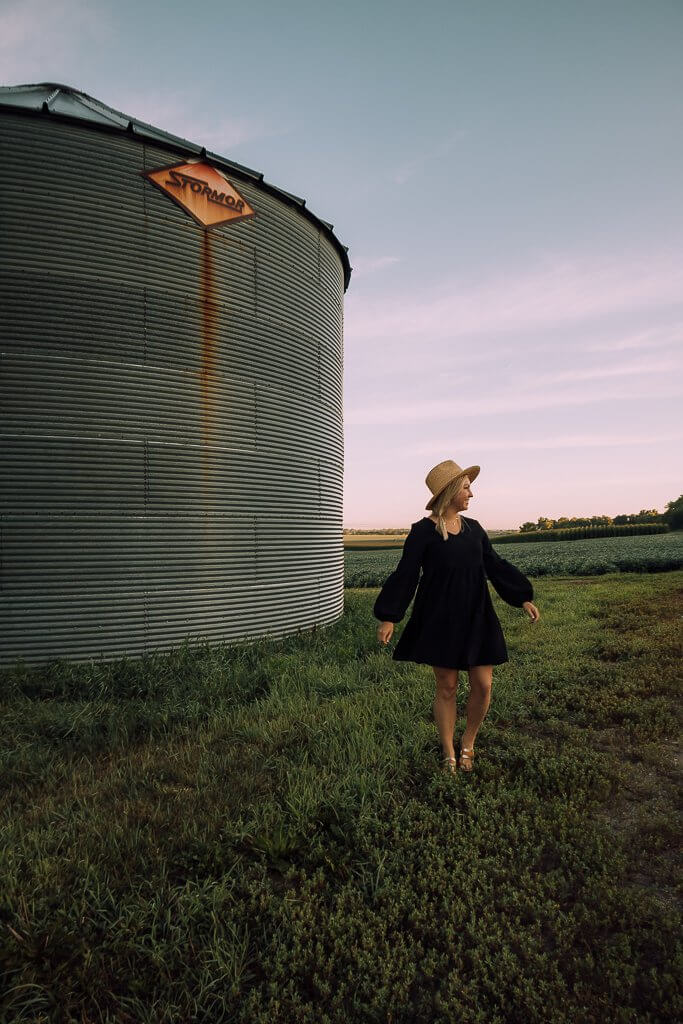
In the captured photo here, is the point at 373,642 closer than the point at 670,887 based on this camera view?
No

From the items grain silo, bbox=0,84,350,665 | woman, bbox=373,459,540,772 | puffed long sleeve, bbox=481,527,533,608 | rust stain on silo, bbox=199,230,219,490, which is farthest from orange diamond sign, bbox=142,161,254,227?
puffed long sleeve, bbox=481,527,533,608

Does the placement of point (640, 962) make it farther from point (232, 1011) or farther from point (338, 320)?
point (338, 320)

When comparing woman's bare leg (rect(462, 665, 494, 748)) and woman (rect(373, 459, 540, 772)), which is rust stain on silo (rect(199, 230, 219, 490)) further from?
woman's bare leg (rect(462, 665, 494, 748))

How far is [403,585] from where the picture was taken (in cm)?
391

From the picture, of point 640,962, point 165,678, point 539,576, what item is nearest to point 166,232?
point 165,678

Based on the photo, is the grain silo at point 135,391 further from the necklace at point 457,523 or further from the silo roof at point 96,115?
the necklace at point 457,523

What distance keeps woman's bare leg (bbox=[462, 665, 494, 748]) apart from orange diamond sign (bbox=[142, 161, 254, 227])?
7001mm

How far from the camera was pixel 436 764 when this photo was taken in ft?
13.2

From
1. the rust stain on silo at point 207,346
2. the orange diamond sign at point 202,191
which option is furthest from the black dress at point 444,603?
the orange diamond sign at point 202,191

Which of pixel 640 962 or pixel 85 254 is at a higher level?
pixel 85 254

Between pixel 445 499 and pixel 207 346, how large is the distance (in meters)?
5.03

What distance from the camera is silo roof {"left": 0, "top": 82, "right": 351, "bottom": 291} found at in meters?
6.82

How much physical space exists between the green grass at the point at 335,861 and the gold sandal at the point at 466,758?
0.09m

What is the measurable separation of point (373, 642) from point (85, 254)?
20.9ft
